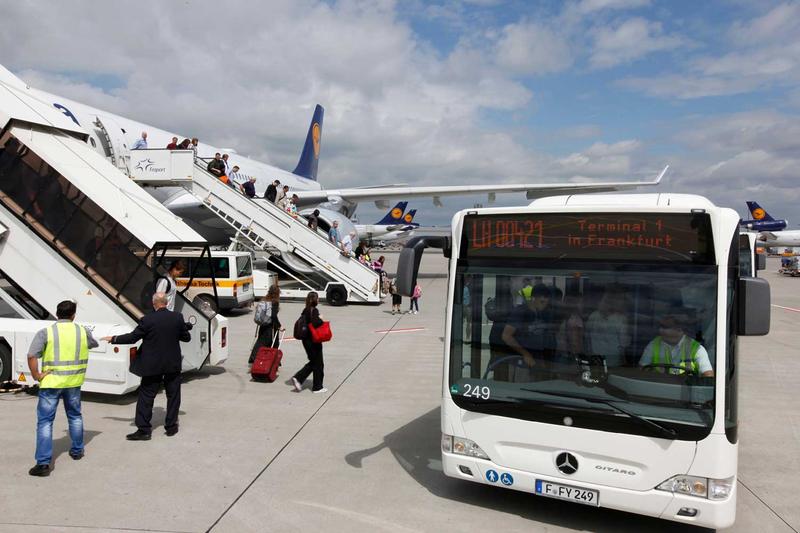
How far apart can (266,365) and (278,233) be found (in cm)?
990

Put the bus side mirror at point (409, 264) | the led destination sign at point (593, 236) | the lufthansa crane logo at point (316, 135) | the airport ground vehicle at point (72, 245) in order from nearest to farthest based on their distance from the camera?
the led destination sign at point (593, 236)
the bus side mirror at point (409, 264)
the airport ground vehicle at point (72, 245)
the lufthansa crane logo at point (316, 135)

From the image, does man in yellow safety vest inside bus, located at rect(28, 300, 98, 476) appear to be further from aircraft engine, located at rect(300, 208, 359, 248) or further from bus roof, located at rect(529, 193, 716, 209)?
aircraft engine, located at rect(300, 208, 359, 248)

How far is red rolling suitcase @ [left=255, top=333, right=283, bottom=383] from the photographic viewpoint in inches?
357

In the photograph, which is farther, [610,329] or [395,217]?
[395,217]

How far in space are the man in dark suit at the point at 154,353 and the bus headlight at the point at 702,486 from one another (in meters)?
4.80

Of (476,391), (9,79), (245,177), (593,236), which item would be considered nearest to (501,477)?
(476,391)

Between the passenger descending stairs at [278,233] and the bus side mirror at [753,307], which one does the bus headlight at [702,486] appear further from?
the passenger descending stairs at [278,233]

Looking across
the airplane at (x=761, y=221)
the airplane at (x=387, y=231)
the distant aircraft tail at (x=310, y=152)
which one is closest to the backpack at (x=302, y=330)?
the distant aircraft tail at (x=310, y=152)

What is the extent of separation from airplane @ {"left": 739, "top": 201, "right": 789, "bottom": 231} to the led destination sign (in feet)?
254

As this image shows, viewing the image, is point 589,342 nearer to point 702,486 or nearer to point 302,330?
point 702,486

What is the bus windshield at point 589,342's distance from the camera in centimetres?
433

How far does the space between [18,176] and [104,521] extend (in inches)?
239

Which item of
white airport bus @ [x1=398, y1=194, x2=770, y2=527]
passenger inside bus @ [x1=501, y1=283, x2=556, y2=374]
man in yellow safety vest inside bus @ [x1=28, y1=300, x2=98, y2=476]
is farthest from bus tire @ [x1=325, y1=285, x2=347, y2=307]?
passenger inside bus @ [x1=501, y1=283, x2=556, y2=374]

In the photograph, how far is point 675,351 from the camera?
14.4 feet
